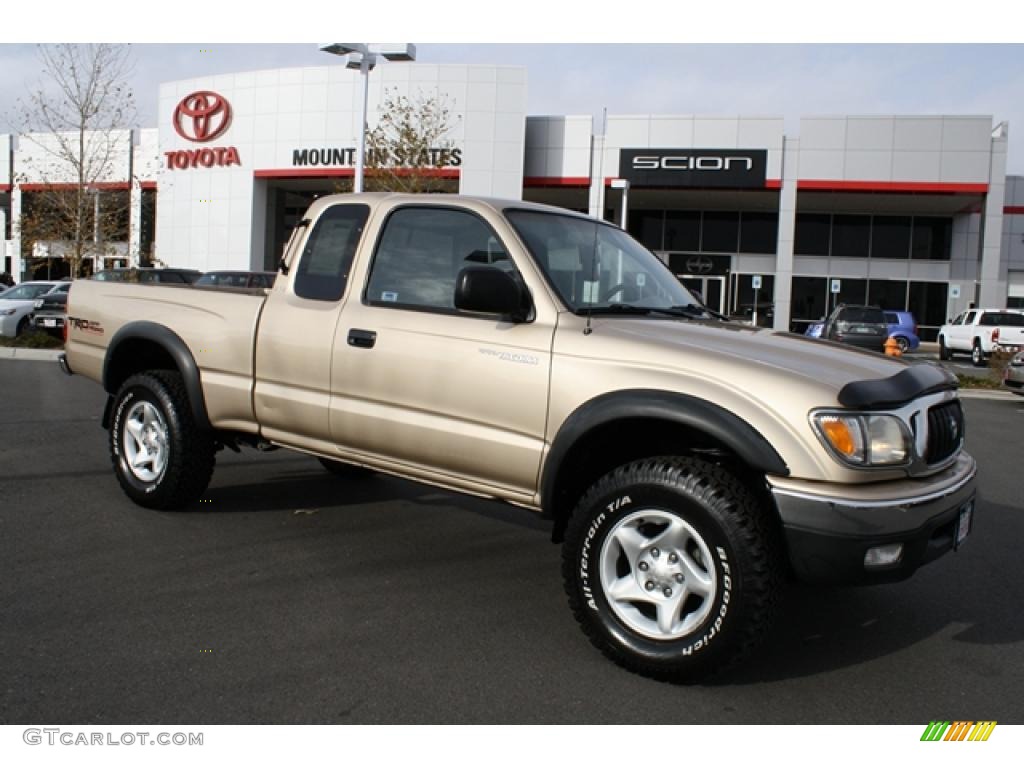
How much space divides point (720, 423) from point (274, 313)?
2699 millimetres

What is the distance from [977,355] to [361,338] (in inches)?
1023

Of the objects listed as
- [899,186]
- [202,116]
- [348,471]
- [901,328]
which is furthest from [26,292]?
[899,186]

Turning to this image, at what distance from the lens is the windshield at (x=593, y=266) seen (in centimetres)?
427

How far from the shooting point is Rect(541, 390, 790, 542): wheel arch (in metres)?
3.39

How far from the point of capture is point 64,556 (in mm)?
4840

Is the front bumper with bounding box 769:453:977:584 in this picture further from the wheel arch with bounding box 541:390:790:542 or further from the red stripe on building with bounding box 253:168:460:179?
the red stripe on building with bounding box 253:168:460:179

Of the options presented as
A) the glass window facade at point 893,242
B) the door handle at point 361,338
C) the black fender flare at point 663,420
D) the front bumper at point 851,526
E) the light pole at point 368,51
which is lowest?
the front bumper at point 851,526

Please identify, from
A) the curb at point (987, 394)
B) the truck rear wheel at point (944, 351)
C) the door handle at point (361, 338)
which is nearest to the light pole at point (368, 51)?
the curb at point (987, 394)

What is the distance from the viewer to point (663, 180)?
3150 cm

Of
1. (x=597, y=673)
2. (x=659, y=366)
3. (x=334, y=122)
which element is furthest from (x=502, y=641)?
(x=334, y=122)

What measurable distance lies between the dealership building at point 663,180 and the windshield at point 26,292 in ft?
17.0

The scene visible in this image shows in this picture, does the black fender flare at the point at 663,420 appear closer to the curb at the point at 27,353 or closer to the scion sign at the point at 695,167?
the curb at the point at 27,353

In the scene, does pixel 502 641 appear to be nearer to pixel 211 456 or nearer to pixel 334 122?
pixel 211 456
